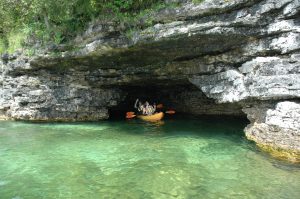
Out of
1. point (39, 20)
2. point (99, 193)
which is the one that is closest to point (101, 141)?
point (99, 193)

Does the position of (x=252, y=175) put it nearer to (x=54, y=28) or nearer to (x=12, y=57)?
(x=54, y=28)

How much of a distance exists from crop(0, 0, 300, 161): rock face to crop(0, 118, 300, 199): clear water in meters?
1.68

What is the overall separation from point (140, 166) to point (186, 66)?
20.2 feet

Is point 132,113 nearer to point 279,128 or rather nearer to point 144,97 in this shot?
point 144,97

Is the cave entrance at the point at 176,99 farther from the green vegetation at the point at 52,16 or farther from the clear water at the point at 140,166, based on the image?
the green vegetation at the point at 52,16

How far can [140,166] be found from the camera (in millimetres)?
10367

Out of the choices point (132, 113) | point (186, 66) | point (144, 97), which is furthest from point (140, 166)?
point (144, 97)

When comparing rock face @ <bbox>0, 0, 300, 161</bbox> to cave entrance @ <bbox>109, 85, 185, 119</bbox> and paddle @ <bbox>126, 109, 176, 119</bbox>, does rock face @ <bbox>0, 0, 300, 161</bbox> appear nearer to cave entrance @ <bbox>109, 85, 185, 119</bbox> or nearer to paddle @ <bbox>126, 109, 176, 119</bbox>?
cave entrance @ <bbox>109, 85, 185, 119</bbox>

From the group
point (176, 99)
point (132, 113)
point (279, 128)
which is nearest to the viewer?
point (279, 128)

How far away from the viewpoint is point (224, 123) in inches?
689

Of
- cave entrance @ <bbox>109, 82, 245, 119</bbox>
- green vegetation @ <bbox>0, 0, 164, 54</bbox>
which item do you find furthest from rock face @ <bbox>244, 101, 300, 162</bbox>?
cave entrance @ <bbox>109, 82, 245, 119</bbox>

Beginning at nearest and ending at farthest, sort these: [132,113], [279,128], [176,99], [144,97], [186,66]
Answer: [279,128]
[186,66]
[132,113]
[176,99]
[144,97]

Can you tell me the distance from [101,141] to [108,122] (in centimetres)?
500

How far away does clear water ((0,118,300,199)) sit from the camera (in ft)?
27.6
